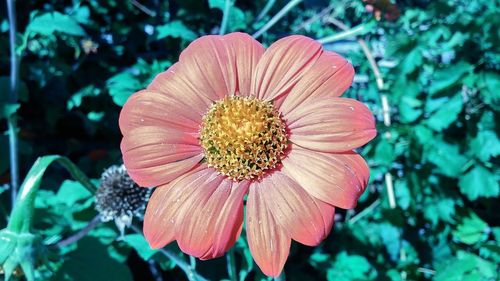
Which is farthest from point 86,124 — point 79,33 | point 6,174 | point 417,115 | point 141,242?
point 417,115

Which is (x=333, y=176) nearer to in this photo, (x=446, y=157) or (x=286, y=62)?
(x=286, y=62)

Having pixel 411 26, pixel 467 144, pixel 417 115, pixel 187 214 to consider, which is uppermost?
pixel 187 214

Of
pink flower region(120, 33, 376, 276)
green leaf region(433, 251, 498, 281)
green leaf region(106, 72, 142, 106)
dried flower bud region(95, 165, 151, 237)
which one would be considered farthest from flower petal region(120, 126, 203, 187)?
green leaf region(433, 251, 498, 281)

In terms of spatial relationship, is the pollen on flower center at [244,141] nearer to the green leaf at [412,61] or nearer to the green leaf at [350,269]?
the green leaf at [350,269]

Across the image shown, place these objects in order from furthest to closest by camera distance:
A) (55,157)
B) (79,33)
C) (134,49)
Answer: (134,49) → (79,33) → (55,157)

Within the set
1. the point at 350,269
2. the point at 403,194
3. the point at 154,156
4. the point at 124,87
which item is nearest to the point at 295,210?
the point at 154,156

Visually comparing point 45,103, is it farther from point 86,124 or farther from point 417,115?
point 417,115
